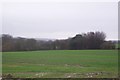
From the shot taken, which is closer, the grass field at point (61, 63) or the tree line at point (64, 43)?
the grass field at point (61, 63)

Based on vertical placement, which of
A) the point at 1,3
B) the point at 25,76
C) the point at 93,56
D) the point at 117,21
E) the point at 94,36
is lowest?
the point at 25,76

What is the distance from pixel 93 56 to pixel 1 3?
12.3 ft

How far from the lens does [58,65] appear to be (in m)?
8.16

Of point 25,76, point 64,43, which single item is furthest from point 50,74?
point 64,43

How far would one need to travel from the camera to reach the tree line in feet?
26.0

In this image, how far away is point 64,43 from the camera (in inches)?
321

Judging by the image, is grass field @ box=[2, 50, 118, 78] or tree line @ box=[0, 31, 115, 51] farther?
tree line @ box=[0, 31, 115, 51]

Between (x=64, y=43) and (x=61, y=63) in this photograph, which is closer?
(x=64, y=43)

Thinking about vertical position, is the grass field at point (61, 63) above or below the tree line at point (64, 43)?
below

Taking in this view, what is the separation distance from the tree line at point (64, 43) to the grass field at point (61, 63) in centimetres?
18

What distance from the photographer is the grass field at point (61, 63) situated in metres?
7.41

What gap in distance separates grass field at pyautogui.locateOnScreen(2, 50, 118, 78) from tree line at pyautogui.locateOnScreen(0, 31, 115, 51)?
0.60ft

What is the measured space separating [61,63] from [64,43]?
78 centimetres

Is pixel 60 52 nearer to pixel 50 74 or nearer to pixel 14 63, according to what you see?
pixel 50 74
